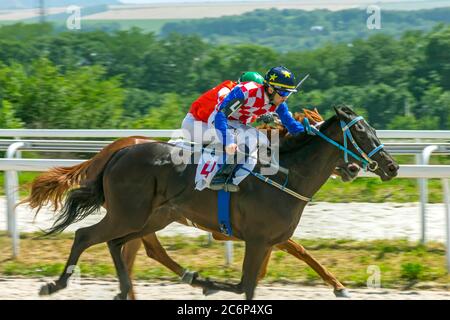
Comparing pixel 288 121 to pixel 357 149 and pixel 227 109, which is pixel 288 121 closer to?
pixel 227 109

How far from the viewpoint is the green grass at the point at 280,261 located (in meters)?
7.45

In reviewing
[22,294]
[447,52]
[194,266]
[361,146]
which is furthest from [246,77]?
[447,52]

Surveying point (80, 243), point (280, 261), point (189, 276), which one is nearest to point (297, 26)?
point (280, 261)

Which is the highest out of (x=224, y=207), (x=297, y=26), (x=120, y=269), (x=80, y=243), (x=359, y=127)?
(x=297, y=26)

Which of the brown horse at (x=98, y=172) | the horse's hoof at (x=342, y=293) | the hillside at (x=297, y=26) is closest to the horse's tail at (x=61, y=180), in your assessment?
the brown horse at (x=98, y=172)

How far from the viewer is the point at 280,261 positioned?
7.96 m

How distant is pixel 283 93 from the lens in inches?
248

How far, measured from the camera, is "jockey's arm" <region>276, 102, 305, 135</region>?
646 centimetres

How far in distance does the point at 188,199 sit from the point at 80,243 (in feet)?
2.88

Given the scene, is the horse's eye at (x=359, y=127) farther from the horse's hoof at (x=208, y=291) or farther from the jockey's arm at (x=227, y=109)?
the horse's hoof at (x=208, y=291)

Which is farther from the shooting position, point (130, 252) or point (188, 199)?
point (130, 252)

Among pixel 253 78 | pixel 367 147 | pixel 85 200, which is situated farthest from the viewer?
pixel 253 78

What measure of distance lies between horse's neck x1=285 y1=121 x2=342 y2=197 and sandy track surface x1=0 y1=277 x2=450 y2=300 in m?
1.07

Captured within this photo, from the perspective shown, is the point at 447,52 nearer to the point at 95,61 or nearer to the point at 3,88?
the point at 95,61
